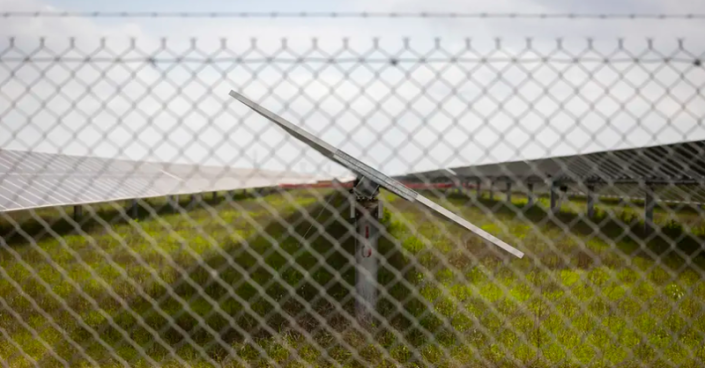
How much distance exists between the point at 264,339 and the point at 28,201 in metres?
3.93

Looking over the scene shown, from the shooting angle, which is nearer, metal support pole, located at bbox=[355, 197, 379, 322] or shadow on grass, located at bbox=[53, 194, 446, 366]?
shadow on grass, located at bbox=[53, 194, 446, 366]

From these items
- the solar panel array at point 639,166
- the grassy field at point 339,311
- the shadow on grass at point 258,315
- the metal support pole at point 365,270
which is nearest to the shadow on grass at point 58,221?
the grassy field at point 339,311

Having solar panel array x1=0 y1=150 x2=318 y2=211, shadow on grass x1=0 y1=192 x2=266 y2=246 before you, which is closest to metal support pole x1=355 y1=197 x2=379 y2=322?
solar panel array x1=0 y1=150 x2=318 y2=211

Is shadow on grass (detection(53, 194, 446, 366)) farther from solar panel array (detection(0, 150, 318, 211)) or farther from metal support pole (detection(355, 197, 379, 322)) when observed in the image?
solar panel array (detection(0, 150, 318, 211))

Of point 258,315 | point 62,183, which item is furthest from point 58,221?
point 258,315

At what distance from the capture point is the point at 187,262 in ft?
22.2

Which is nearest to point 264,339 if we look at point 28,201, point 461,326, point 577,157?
point 461,326

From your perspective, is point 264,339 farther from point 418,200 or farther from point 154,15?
point 154,15

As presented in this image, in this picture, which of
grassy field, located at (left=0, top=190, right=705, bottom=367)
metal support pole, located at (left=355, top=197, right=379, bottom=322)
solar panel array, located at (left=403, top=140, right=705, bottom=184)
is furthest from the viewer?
solar panel array, located at (left=403, top=140, right=705, bottom=184)

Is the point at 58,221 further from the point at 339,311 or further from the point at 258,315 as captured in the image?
the point at 339,311

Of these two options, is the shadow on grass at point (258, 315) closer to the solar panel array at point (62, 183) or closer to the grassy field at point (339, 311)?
the grassy field at point (339, 311)

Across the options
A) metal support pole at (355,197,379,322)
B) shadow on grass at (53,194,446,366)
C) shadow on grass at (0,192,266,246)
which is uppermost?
metal support pole at (355,197,379,322)

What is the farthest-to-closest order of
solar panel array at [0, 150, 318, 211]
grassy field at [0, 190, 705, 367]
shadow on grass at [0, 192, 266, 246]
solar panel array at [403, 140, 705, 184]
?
shadow on grass at [0, 192, 266, 246], solar panel array at [403, 140, 705, 184], solar panel array at [0, 150, 318, 211], grassy field at [0, 190, 705, 367]

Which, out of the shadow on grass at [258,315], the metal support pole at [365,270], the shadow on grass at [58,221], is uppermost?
the metal support pole at [365,270]
